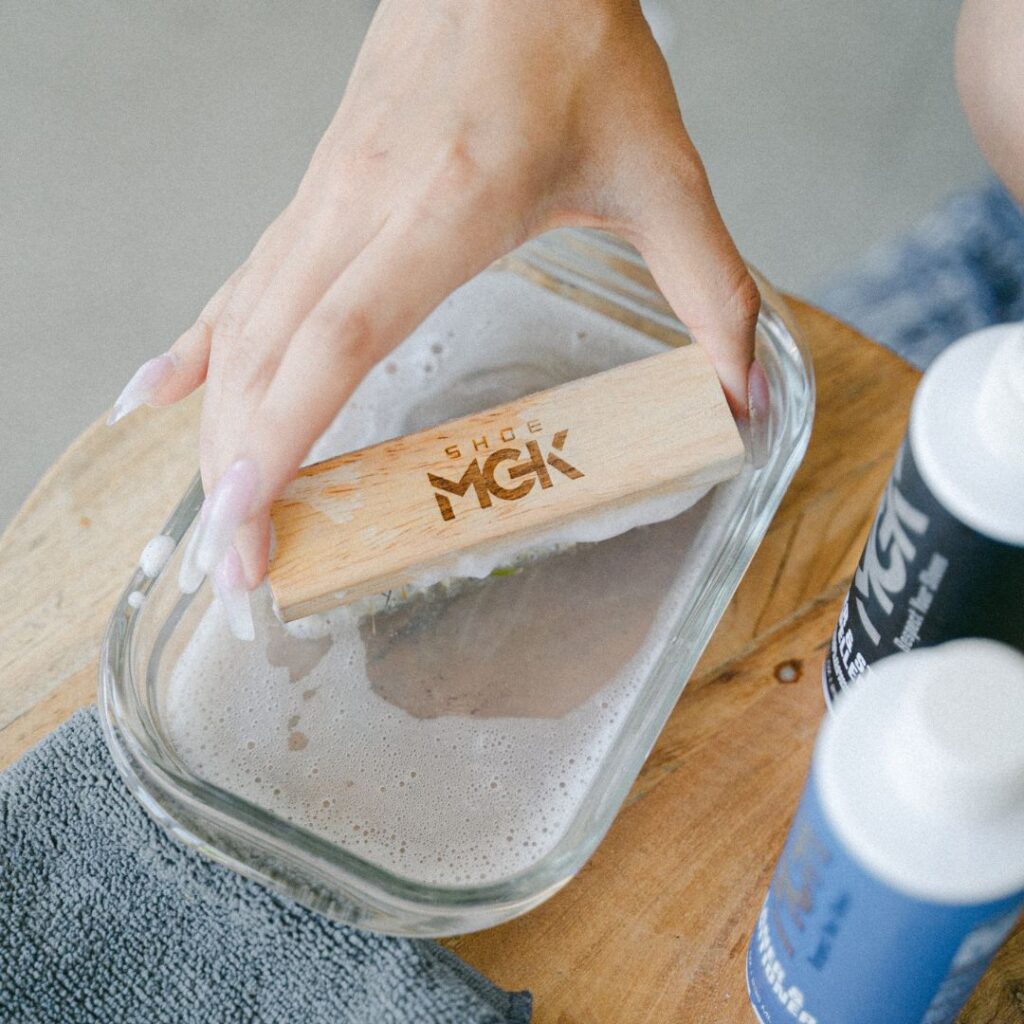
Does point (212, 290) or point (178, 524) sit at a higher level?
point (178, 524)

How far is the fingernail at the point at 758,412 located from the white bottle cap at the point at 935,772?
24cm

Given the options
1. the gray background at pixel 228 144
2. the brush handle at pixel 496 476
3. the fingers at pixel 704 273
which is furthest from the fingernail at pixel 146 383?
the gray background at pixel 228 144

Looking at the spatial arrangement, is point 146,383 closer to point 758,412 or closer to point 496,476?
point 496,476

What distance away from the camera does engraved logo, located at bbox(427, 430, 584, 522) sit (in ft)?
1.57

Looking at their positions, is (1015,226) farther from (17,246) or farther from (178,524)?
(17,246)

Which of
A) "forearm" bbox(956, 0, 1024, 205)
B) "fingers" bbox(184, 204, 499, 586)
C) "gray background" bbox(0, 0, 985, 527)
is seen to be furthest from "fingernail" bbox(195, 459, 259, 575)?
"gray background" bbox(0, 0, 985, 527)

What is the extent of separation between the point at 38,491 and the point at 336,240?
8.4 inches

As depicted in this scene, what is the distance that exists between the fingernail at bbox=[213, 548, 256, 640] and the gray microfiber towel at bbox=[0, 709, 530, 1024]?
0.08 metres

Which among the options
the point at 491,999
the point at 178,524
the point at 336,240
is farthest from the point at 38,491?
the point at 491,999

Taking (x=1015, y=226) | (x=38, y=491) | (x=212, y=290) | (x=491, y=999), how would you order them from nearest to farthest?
(x=491, y=999) < (x=38, y=491) < (x=1015, y=226) < (x=212, y=290)

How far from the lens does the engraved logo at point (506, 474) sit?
1.57ft

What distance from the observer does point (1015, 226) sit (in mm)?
880

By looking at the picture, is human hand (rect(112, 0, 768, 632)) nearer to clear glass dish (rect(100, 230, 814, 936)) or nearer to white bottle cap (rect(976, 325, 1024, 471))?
clear glass dish (rect(100, 230, 814, 936))

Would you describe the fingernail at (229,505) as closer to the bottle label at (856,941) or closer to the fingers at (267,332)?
the fingers at (267,332)
